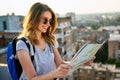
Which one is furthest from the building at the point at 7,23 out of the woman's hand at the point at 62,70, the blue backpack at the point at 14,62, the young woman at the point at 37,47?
the woman's hand at the point at 62,70

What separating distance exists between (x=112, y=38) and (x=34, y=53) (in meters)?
26.2

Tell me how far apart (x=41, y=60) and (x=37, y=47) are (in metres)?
0.09

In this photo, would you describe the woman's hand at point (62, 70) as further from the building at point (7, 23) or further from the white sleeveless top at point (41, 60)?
the building at point (7, 23)

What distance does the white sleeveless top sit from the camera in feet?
5.37

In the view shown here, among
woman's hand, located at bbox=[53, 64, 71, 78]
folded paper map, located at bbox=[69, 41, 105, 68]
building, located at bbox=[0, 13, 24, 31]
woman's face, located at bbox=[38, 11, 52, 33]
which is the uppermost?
woman's face, located at bbox=[38, 11, 52, 33]

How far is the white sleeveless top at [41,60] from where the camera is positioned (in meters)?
1.64

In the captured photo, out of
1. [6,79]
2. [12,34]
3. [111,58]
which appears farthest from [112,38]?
[6,79]

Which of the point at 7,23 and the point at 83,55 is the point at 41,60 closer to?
the point at 83,55

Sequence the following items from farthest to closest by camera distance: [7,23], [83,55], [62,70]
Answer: [7,23], [83,55], [62,70]

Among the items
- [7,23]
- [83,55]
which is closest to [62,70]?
[83,55]

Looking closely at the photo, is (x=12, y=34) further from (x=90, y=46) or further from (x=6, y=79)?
(x=90, y=46)

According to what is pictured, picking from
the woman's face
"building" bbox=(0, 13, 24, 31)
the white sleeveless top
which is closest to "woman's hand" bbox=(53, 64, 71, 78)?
the white sleeveless top

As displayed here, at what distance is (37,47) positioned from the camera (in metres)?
1.72

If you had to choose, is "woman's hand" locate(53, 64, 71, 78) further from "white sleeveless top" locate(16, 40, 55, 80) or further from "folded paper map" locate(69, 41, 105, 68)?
"white sleeveless top" locate(16, 40, 55, 80)
